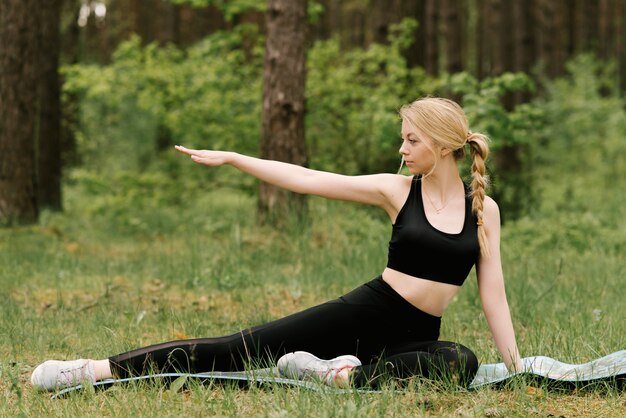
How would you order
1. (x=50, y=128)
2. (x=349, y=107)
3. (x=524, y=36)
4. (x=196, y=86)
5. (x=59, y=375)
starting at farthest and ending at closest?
1. (x=524, y=36)
2. (x=50, y=128)
3. (x=196, y=86)
4. (x=349, y=107)
5. (x=59, y=375)

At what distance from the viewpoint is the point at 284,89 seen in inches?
389

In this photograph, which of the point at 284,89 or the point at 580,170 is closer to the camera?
the point at 284,89

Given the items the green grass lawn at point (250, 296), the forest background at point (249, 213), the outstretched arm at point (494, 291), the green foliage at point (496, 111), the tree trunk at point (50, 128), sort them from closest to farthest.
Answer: the green grass lawn at point (250, 296) → the outstretched arm at point (494, 291) → the forest background at point (249, 213) → the green foliage at point (496, 111) → the tree trunk at point (50, 128)

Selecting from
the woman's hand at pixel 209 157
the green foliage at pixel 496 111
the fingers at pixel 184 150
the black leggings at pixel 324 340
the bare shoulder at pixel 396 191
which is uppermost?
the green foliage at pixel 496 111

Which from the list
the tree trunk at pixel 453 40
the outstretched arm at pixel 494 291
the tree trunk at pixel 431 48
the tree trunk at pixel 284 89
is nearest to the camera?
the outstretched arm at pixel 494 291

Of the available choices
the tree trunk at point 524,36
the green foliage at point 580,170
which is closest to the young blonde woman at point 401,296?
the green foliage at point 580,170

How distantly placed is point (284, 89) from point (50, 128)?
22.9 ft

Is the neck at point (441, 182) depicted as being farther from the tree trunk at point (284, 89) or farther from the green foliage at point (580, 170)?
the green foliage at point (580, 170)

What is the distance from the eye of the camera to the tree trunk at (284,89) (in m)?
9.89

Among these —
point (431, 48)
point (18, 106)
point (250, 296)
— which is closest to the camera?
point (250, 296)

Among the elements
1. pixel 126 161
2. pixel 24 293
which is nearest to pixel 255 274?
pixel 24 293

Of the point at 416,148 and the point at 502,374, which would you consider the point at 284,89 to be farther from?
the point at 502,374

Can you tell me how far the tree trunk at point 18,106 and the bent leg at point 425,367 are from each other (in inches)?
321

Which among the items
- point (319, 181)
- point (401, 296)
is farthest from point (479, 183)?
point (319, 181)
